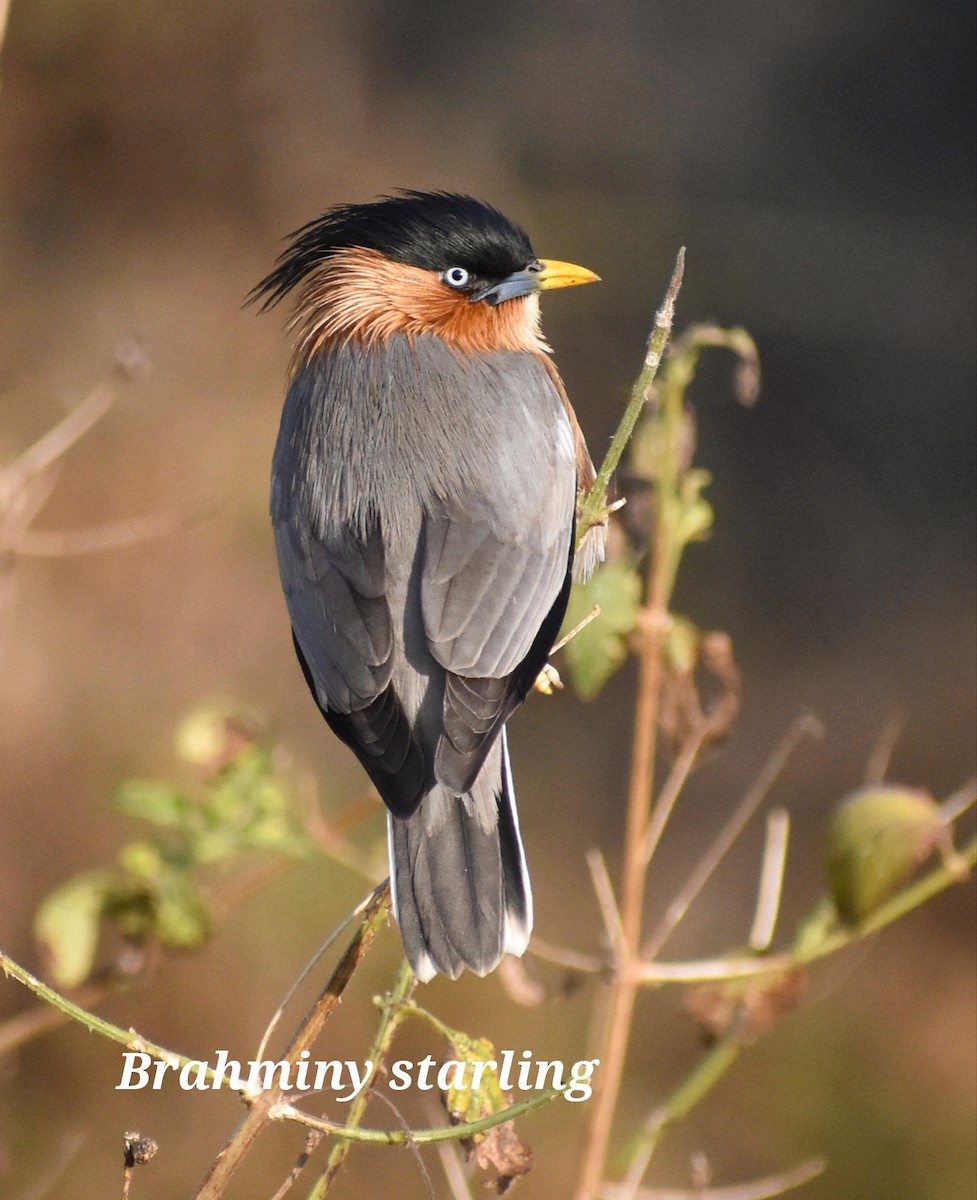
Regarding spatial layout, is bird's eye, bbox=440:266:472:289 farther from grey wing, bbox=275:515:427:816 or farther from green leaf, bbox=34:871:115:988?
green leaf, bbox=34:871:115:988

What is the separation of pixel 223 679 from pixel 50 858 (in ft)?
3.89

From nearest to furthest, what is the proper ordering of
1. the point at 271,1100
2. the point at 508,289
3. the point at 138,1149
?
the point at 138,1149
the point at 271,1100
the point at 508,289

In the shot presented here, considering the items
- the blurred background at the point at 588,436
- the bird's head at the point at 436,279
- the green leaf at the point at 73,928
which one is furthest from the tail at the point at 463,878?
the blurred background at the point at 588,436

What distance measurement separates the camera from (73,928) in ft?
10.7

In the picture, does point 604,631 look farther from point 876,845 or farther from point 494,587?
point 876,845

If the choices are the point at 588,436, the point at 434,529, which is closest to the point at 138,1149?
the point at 434,529

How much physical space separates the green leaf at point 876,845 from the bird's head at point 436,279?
152 centimetres

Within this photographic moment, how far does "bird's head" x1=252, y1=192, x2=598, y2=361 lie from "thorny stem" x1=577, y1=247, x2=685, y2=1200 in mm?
978

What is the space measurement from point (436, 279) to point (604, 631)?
1.25 meters

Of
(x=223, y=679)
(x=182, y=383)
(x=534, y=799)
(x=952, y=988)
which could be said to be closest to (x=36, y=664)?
(x=223, y=679)

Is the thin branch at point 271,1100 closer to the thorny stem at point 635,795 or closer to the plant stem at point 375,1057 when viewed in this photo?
the plant stem at point 375,1057

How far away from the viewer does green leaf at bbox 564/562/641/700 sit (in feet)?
9.62

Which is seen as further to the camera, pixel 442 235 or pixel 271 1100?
pixel 442 235

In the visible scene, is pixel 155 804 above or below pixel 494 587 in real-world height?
below
